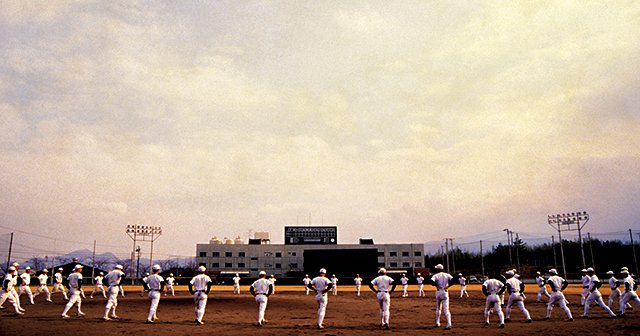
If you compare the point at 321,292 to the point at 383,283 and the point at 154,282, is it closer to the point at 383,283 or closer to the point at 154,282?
the point at 383,283

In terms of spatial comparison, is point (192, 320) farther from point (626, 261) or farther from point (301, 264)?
point (626, 261)

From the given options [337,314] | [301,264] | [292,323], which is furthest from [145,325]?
[301,264]

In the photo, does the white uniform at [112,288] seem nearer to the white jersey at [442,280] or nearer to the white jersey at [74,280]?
the white jersey at [74,280]

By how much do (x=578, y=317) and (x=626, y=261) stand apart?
85864 mm

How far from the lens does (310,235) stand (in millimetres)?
94375

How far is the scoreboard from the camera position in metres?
93.2

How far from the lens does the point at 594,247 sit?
108062mm

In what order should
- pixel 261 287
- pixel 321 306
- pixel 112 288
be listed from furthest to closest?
pixel 112 288 → pixel 261 287 → pixel 321 306

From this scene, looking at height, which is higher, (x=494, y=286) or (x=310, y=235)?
(x=310, y=235)

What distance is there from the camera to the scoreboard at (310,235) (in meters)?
93.2

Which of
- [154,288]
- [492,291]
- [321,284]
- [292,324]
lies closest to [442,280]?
[492,291]

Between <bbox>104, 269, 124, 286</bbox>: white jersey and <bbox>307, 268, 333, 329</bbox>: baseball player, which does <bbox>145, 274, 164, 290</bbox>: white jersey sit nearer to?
<bbox>104, 269, 124, 286</bbox>: white jersey

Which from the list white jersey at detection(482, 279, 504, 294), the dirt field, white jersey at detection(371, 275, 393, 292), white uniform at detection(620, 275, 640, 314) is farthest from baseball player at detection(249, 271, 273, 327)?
white uniform at detection(620, 275, 640, 314)

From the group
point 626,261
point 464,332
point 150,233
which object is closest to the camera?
point 464,332
